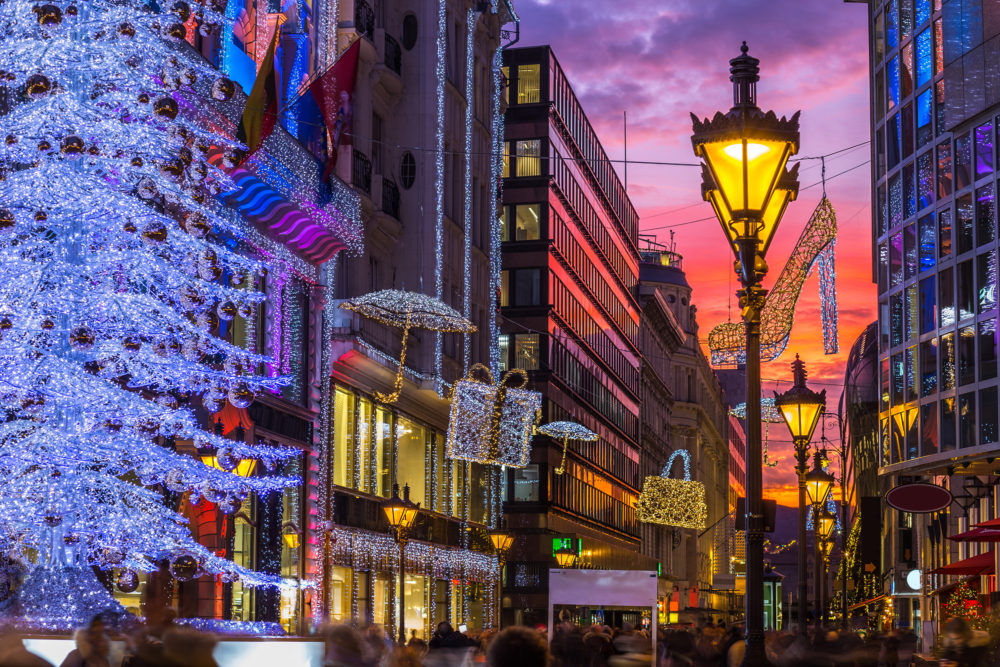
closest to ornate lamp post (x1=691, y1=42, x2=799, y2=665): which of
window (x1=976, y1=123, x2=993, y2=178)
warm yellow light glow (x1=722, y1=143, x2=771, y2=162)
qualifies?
warm yellow light glow (x1=722, y1=143, x2=771, y2=162)

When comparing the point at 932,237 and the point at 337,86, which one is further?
the point at 932,237

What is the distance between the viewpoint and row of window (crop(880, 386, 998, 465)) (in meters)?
38.8

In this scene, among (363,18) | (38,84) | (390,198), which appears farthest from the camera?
(390,198)

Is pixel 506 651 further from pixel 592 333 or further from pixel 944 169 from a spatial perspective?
pixel 592 333

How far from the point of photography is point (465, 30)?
4866 cm

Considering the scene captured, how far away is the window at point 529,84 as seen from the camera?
71750 mm

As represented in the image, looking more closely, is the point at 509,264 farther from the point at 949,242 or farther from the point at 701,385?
the point at 701,385

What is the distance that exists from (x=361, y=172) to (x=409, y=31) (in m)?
6.93

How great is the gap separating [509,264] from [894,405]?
27.3m

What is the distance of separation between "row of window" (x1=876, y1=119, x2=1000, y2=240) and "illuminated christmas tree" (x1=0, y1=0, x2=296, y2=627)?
2761cm

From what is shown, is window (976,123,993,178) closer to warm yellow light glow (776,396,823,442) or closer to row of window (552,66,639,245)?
warm yellow light glow (776,396,823,442)

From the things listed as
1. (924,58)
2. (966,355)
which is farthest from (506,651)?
(924,58)

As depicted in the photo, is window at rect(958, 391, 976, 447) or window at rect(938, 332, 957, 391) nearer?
window at rect(958, 391, 976, 447)

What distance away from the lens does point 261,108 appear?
75.8 feet
